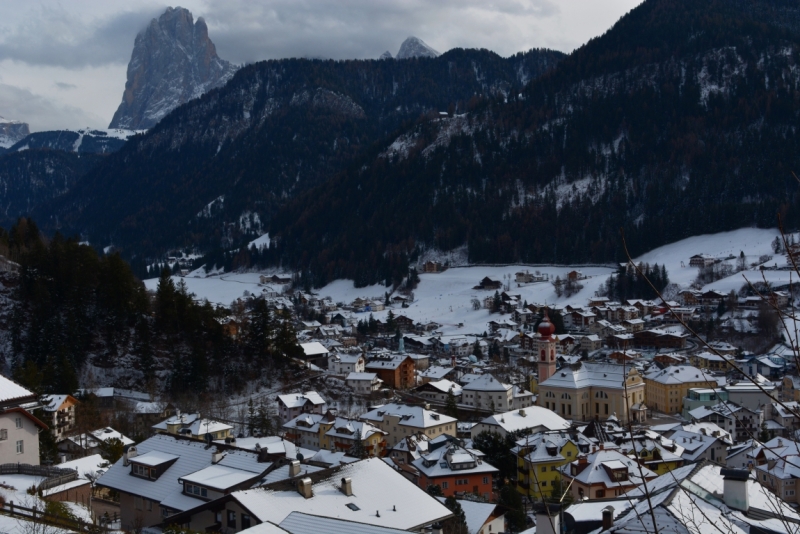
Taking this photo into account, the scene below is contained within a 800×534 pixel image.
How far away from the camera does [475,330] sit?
8625 cm

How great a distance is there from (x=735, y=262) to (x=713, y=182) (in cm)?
2932

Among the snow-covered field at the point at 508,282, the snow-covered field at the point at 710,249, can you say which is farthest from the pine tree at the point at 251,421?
the snow-covered field at the point at 710,249

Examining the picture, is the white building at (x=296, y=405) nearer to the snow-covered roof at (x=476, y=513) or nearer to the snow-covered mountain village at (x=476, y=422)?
the snow-covered mountain village at (x=476, y=422)

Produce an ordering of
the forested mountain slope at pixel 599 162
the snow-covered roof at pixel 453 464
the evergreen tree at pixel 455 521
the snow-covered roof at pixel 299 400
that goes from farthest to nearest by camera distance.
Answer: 1. the forested mountain slope at pixel 599 162
2. the snow-covered roof at pixel 299 400
3. the snow-covered roof at pixel 453 464
4. the evergreen tree at pixel 455 521

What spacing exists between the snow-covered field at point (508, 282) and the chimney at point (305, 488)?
68.9 meters

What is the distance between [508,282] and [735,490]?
9682 centimetres

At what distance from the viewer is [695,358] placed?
216 ft

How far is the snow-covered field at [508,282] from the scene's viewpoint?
9250cm

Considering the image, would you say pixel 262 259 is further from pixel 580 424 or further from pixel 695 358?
pixel 580 424

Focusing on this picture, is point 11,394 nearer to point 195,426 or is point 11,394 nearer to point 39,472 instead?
point 39,472

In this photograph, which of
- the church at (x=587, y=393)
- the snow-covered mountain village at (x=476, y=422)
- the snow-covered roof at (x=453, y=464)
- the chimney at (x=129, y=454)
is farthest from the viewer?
the church at (x=587, y=393)

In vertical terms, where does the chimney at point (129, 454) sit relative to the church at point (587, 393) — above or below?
above

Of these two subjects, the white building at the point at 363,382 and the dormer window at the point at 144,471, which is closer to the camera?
the dormer window at the point at 144,471

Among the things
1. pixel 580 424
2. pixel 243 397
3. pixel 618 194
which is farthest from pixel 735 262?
pixel 243 397
